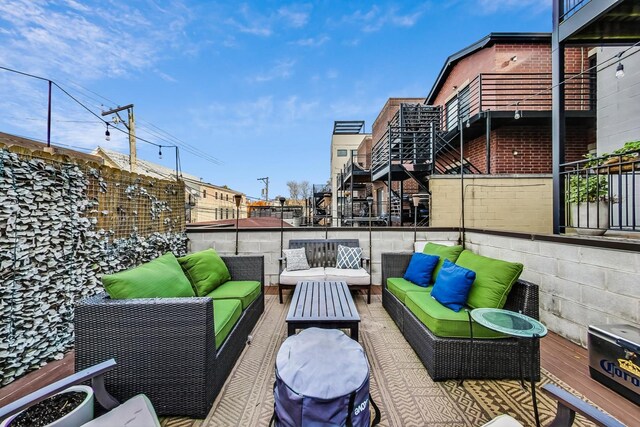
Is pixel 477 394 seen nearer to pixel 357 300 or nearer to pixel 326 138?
pixel 357 300

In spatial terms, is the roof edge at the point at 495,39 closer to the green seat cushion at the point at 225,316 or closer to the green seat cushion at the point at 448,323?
the green seat cushion at the point at 448,323

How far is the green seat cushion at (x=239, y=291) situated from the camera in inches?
108

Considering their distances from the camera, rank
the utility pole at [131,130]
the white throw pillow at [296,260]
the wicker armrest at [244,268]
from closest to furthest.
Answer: the wicker armrest at [244,268]
the white throw pillow at [296,260]
the utility pole at [131,130]

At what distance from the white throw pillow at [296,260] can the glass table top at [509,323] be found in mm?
2699

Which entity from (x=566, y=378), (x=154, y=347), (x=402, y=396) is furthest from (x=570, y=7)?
(x=154, y=347)

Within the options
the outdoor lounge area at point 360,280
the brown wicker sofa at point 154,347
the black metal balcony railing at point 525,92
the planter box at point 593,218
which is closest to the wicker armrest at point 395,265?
the outdoor lounge area at point 360,280

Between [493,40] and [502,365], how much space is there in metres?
8.17

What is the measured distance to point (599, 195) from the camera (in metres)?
3.15

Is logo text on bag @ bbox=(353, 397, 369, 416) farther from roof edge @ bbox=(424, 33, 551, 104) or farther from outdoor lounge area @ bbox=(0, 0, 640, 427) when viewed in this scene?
roof edge @ bbox=(424, 33, 551, 104)

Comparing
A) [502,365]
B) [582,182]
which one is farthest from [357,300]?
[582,182]

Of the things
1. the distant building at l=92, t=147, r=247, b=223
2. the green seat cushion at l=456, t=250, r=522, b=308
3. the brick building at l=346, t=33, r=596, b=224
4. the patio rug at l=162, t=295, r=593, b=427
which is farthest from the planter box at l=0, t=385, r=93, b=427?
the distant building at l=92, t=147, r=247, b=223

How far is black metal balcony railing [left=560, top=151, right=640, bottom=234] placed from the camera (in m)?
3.01

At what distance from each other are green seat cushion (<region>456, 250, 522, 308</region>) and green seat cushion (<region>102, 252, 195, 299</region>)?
2.58 m

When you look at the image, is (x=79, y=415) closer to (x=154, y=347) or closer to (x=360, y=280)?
(x=154, y=347)
